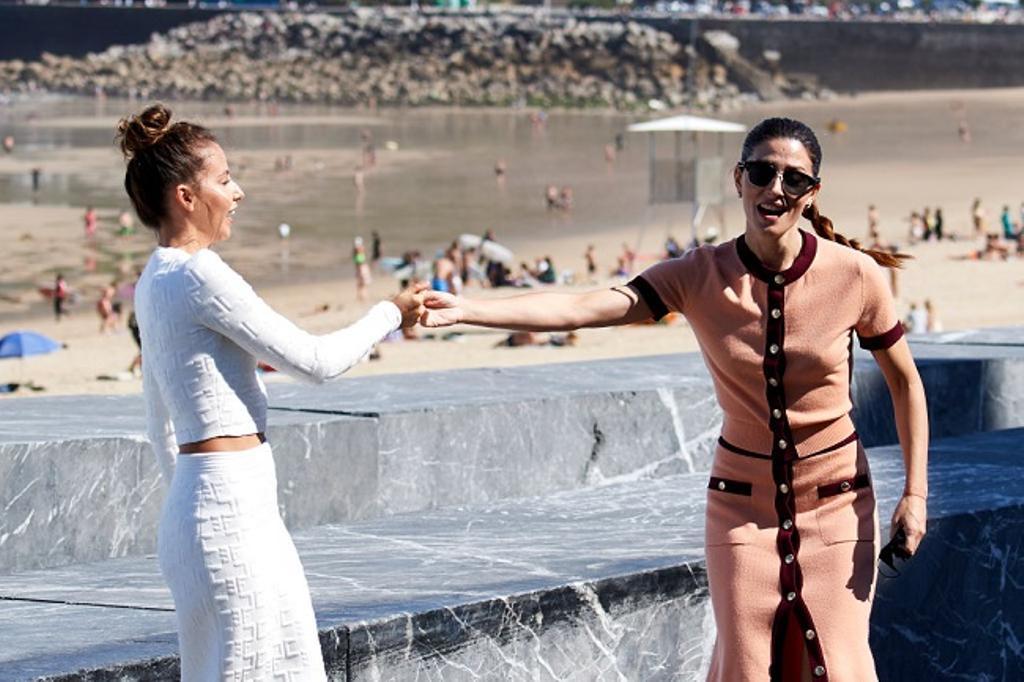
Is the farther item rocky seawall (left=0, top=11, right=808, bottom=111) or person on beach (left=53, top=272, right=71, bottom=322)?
rocky seawall (left=0, top=11, right=808, bottom=111)

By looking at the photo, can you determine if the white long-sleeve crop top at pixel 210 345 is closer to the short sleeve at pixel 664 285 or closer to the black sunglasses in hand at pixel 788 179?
A: the short sleeve at pixel 664 285

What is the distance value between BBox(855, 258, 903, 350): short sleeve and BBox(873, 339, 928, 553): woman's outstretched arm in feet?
0.07

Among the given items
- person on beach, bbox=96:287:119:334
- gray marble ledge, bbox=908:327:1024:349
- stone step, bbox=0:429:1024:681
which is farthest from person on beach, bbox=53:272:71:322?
stone step, bbox=0:429:1024:681

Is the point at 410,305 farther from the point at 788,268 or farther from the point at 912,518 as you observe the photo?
the point at 912,518

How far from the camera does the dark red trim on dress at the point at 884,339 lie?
3.20m

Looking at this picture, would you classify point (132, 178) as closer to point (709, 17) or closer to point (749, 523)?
point (749, 523)

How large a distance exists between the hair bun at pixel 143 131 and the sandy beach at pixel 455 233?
3.66 feet

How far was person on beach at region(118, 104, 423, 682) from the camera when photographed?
8.85 feet

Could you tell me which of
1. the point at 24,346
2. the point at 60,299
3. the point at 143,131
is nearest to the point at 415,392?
the point at 143,131

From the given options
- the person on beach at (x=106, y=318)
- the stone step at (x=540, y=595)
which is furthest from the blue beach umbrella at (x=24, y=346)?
the stone step at (x=540, y=595)

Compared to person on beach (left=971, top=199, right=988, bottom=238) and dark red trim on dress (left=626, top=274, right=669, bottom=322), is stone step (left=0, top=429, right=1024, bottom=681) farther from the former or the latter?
person on beach (left=971, top=199, right=988, bottom=238)

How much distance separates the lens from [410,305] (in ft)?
10.5

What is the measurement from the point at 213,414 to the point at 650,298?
2.71ft

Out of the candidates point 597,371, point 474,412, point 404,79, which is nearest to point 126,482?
point 474,412
